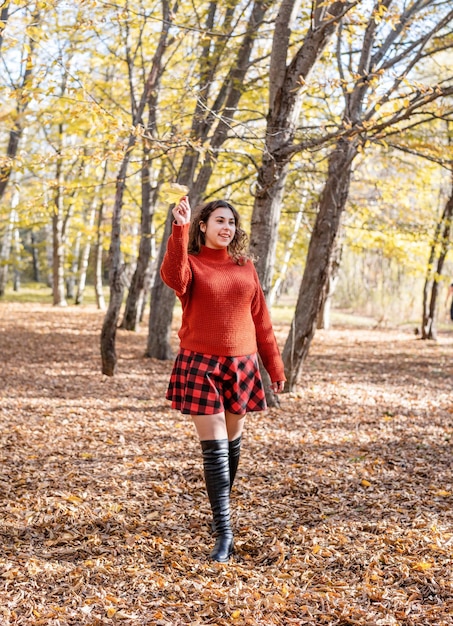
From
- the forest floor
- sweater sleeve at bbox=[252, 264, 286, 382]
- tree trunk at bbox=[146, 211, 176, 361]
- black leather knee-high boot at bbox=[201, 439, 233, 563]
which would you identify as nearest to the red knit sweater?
sweater sleeve at bbox=[252, 264, 286, 382]

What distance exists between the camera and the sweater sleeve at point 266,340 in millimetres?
3615

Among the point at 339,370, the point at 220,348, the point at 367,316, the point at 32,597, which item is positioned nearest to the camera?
the point at 32,597

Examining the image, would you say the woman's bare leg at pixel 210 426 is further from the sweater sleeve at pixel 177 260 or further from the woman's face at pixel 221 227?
the woman's face at pixel 221 227

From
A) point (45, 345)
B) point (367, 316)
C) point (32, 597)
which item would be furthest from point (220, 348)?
point (367, 316)

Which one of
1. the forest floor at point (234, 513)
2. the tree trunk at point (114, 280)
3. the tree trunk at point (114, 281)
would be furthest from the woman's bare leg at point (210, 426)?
the tree trunk at point (114, 280)

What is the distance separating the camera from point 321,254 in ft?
24.9

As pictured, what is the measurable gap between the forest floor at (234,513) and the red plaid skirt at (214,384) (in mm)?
796

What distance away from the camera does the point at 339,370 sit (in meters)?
10.0

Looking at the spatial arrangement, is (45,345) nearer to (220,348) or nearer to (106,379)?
(106,379)

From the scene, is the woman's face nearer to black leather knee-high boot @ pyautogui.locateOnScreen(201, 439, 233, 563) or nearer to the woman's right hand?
the woman's right hand

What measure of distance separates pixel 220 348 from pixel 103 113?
281cm

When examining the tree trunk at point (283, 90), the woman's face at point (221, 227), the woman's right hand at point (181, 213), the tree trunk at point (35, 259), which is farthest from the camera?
the tree trunk at point (35, 259)

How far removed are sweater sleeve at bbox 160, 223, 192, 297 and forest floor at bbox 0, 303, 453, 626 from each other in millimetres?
1438

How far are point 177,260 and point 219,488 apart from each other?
1200mm
